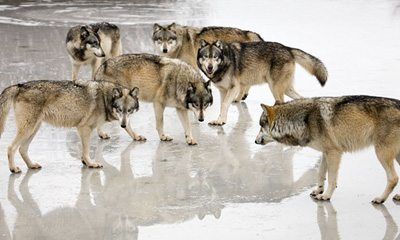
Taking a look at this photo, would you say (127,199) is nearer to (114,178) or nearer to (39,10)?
(114,178)

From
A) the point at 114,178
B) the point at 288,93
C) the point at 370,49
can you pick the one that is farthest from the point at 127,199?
the point at 370,49

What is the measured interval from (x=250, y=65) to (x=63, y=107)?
3.38m

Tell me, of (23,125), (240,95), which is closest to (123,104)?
(23,125)

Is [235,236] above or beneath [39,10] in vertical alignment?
above

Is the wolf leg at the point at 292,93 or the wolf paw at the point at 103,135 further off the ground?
the wolf leg at the point at 292,93

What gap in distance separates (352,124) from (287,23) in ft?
38.2

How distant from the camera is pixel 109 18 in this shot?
1955 centimetres

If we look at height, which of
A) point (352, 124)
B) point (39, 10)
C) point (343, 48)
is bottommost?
point (39, 10)

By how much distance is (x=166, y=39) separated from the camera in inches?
482

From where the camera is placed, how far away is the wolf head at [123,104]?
8.34 metres

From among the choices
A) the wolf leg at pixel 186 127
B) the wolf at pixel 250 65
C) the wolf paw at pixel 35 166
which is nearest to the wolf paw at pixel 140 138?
the wolf leg at pixel 186 127

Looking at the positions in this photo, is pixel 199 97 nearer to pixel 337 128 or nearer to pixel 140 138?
pixel 140 138

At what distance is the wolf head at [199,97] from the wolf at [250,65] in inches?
47.0

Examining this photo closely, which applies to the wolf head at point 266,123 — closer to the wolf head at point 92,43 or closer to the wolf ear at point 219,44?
the wolf ear at point 219,44
